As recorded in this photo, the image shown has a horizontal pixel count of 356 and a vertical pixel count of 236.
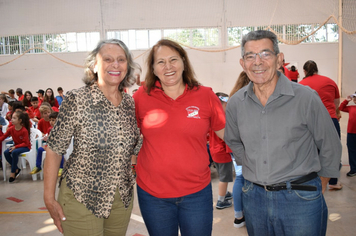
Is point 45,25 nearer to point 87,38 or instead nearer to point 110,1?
point 87,38

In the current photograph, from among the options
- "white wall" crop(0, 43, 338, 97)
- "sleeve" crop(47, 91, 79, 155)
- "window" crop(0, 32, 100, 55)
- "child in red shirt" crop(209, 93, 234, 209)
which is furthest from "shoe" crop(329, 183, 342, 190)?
"window" crop(0, 32, 100, 55)

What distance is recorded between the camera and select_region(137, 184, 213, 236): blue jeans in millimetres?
2010

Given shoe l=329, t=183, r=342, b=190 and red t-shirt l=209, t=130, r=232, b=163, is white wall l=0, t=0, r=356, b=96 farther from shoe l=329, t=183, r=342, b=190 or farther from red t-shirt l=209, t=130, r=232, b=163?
red t-shirt l=209, t=130, r=232, b=163

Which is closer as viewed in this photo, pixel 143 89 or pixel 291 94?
pixel 291 94

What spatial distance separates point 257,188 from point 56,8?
741 inches

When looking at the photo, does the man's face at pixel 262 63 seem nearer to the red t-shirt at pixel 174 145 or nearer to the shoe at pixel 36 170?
the red t-shirt at pixel 174 145

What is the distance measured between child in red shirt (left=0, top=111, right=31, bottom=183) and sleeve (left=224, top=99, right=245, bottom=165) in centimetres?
509

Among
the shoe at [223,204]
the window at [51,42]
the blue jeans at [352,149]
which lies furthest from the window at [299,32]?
the shoe at [223,204]

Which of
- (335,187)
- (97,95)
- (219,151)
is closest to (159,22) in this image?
(335,187)

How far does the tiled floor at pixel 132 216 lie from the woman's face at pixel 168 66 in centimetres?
208

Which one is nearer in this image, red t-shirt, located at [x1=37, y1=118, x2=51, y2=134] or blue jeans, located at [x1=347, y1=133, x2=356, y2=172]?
blue jeans, located at [x1=347, y1=133, x2=356, y2=172]

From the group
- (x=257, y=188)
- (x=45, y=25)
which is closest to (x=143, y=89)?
(x=257, y=188)

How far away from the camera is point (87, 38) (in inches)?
714

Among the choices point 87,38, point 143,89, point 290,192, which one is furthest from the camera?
point 87,38
